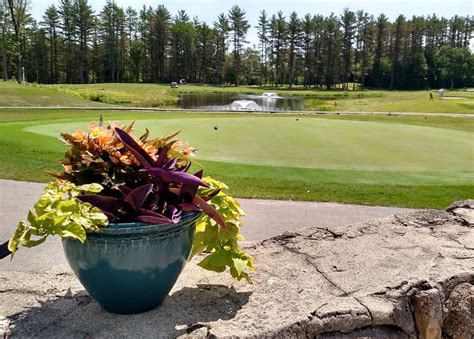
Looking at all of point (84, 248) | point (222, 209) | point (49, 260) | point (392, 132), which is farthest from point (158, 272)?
point (392, 132)

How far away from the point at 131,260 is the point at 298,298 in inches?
37.3

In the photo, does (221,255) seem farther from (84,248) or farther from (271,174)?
(271,174)

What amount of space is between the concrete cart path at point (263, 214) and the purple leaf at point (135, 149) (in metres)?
2.63

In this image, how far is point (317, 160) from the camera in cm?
1014

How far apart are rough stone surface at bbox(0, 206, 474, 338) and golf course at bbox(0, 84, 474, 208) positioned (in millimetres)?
3810

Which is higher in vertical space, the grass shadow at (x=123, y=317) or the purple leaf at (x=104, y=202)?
the purple leaf at (x=104, y=202)

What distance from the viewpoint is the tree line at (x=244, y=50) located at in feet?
264

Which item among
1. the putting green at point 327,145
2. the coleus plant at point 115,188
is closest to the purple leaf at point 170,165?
the coleus plant at point 115,188

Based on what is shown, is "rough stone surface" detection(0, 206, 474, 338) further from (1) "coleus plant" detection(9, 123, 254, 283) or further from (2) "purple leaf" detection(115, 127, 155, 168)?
(2) "purple leaf" detection(115, 127, 155, 168)

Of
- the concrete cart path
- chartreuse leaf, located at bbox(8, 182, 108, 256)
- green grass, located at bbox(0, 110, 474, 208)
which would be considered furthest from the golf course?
chartreuse leaf, located at bbox(8, 182, 108, 256)

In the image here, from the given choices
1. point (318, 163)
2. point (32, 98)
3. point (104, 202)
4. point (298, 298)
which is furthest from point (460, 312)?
point (32, 98)

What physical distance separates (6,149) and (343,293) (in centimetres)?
990

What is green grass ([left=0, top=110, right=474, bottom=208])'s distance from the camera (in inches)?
301

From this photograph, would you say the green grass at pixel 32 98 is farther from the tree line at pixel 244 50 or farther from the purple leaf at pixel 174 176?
the tree line at pixel 244 50
